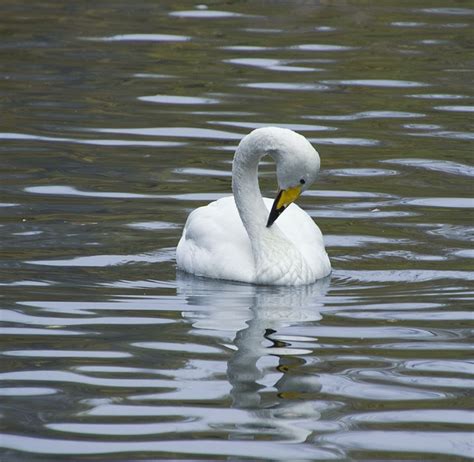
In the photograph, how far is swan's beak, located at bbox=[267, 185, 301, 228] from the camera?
1003 centimetres

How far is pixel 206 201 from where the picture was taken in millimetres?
12023

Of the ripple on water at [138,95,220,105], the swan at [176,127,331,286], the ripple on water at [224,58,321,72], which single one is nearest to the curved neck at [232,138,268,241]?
the swan at [176,127,331,286]

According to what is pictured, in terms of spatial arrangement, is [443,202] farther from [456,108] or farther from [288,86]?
[288,86]

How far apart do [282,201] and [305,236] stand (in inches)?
14.4

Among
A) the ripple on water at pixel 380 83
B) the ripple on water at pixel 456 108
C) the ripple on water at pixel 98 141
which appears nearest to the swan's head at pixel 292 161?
the ripple on water at pixel 98 141

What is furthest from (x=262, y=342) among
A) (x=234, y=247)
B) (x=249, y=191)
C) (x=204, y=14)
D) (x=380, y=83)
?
(x=204, y=14)

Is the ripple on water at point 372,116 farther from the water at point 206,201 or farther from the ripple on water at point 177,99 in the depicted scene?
the ripple on water at point 177,99

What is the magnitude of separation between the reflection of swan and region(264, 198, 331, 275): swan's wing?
0.12 m

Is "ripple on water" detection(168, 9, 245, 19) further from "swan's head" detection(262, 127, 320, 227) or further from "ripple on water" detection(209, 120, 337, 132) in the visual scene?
"swan's head" detection(262, 127, 320, 227)

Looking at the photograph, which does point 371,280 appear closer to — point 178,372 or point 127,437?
point 178,372

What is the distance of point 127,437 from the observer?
22.6ft

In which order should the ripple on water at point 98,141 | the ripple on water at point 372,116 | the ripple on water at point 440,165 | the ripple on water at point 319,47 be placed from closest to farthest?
the ripple on water at point 440,165, the ripple on water at point 98,141, the ripple on water at point 372,116, the ripple on water at point 319,47

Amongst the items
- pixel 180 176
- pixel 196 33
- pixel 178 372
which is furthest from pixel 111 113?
pixel 178 372

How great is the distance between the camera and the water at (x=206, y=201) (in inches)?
282
